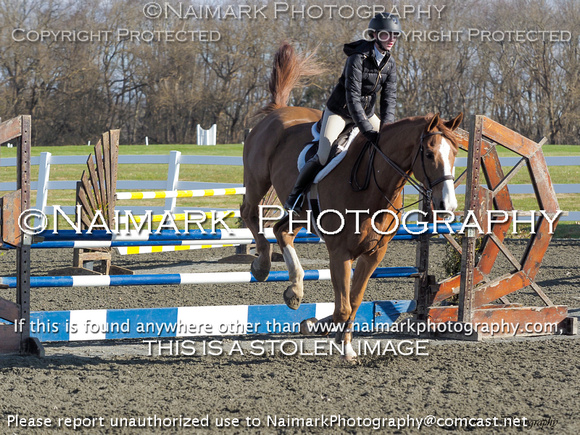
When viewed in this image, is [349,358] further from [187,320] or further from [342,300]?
[187,320]

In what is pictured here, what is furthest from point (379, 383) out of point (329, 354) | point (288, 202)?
point (288, 202)

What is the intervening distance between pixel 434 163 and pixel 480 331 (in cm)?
196

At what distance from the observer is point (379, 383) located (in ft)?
13.4

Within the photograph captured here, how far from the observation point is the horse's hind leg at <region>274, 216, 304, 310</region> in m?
4.93

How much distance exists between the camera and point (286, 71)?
6.16 meters

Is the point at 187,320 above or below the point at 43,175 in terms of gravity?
below

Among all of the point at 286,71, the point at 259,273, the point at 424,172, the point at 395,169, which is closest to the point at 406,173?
the point at 395,169

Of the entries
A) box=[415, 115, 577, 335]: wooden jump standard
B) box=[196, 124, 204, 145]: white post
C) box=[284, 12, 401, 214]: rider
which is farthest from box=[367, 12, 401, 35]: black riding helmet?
box=[196, 124, 204, 145]: white post

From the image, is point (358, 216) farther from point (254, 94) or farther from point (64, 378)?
point (254, 94)

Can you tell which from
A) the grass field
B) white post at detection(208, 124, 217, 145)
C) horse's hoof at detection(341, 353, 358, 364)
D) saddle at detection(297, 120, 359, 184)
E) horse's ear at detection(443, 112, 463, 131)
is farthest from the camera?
white post at detection(208, 124, 217, 145)

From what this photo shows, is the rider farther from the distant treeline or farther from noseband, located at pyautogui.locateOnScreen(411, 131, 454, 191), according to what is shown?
the distant treeline

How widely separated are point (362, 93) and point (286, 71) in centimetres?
158

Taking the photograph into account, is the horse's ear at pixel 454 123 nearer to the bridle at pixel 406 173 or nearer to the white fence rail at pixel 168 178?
the bridle at pixel 406 173

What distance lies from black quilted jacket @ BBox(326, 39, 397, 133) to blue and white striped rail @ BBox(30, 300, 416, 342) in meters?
1.59
